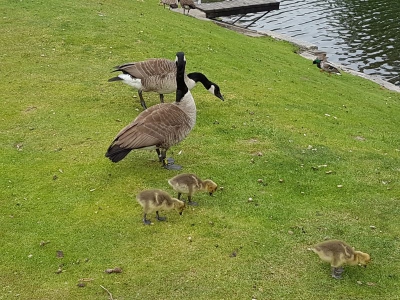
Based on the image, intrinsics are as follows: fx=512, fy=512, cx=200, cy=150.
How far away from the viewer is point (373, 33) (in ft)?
95.0

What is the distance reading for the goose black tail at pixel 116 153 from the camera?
8.66 m

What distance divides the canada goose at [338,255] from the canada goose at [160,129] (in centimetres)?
344

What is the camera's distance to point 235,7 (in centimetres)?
3038

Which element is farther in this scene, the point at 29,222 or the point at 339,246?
the point at 29,222

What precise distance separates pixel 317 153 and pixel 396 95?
9196 millimetres

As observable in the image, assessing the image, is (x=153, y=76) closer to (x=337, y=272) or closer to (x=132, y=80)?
(x=132, y=80)

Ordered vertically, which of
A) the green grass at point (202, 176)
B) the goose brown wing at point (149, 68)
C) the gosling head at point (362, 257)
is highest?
the goose brown wing at point (149, 68)

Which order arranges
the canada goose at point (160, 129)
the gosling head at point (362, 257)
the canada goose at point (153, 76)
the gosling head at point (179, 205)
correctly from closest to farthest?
the gosling head at point (362, 257) < the gosling head at point (179, 205) < the canada goose at point (160, 129) < the canada goose at point (153, 76)

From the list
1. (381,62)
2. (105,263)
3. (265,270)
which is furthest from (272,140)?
(381,62)

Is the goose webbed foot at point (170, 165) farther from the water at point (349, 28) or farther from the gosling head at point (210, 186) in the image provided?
the water at point (349, 28)

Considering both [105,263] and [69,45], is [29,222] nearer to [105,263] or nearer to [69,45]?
[105,263]

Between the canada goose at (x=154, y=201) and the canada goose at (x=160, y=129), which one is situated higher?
the canada goose at (x=160, y=129)

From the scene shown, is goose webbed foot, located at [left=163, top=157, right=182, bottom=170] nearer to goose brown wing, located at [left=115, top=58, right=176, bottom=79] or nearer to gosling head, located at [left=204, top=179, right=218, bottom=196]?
gosling head, located at [left=204, top=179, right=218, bottom=196]

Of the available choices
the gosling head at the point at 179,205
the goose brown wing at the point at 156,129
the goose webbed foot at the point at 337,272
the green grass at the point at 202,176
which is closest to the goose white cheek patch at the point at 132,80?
the green grass at the point at 202,176
